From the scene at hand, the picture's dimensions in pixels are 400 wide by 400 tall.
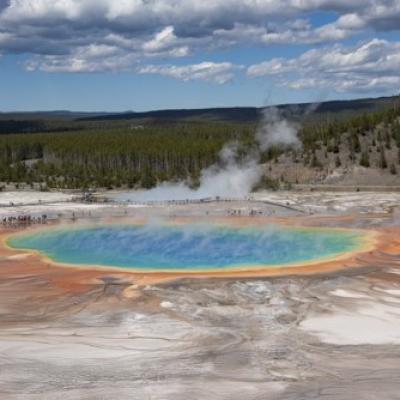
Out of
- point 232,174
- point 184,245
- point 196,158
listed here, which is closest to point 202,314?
point 184,245

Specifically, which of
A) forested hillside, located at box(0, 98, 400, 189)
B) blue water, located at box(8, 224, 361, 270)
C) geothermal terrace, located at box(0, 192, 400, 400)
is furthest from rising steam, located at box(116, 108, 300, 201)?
geothermal terrace, located at box(0, 192, 400, 400)

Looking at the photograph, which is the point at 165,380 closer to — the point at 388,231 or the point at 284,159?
the point at 388,231

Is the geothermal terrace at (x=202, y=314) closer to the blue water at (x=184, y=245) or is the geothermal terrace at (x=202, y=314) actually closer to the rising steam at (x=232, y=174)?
the blue water at (x=184, y=245)

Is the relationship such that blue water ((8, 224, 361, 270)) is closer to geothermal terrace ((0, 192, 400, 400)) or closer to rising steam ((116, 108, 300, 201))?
geothermal terrace ((0, 192, 400, 400))

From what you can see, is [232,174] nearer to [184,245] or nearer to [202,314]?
[184,245]

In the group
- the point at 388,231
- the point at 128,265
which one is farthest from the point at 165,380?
the point at 388,231

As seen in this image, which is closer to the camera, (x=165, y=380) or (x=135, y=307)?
(x=165, y=380)

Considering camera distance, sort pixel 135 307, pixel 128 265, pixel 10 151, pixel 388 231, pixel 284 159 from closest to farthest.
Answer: pixel 135 307 < pixel 128 265 < pixel 388 231 < pixel 284 159 < pixel 10 151
